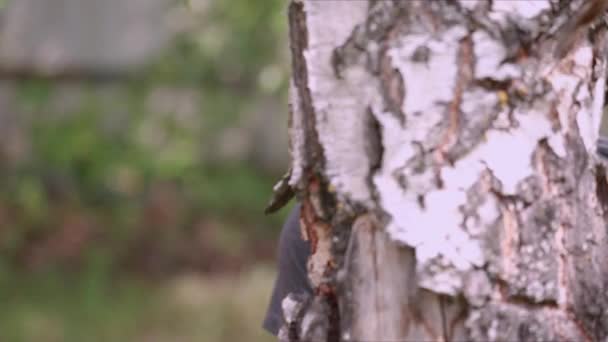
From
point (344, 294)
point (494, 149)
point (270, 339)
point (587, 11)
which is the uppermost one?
point (587, 11)

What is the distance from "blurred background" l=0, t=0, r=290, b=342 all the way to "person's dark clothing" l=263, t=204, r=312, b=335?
4197 millimetres

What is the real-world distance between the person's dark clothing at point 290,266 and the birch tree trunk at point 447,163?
78cm

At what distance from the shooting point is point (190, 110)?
7508 millimetres

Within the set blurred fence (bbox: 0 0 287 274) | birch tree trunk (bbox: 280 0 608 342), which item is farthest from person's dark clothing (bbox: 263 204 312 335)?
blurred fence (bbox: 0 0 287 274)

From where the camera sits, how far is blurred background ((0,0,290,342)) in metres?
7.02

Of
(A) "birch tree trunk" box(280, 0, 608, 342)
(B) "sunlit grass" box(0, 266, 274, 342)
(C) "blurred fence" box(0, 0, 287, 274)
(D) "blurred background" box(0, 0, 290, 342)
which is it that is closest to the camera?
(A) "birch tree trunk" box(280, 0, 608, 342)

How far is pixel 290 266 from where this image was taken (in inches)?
96.3

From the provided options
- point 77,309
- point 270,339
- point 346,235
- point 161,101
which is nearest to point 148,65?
point 161,101

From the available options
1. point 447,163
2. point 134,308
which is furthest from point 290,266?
point 134,308

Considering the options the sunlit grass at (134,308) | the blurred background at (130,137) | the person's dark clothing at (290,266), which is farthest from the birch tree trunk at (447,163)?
the blurred background at (130,137)

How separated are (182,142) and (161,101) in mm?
265

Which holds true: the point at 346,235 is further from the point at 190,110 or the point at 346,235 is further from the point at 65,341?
the point at 190,110

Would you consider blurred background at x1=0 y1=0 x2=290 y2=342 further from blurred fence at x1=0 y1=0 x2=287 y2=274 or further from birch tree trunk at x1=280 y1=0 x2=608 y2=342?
birch tree trunk at x1=280 y1=0 x2=608 y2=342

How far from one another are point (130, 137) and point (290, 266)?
196 inches
